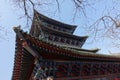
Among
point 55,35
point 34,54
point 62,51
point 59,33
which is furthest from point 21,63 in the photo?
point 59,33

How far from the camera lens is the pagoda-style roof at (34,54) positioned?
936cm

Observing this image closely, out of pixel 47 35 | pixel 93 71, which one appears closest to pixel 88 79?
pixel 93 71

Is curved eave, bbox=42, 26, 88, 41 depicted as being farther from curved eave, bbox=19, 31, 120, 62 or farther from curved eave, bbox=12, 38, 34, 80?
curved eave, bbox=19, 31, 120, 62

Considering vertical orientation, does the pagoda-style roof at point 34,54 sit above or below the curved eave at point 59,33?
below

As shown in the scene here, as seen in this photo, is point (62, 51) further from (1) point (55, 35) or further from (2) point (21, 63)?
(1) point (55, 35)

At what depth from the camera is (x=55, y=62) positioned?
1044 centimetres

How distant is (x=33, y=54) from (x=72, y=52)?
1893mm

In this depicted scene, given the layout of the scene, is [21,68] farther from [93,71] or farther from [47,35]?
[47,35]

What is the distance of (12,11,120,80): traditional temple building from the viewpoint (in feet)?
31.4

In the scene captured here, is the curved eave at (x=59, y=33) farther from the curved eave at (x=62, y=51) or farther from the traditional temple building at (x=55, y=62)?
the curved eave at (x=62, y=51)

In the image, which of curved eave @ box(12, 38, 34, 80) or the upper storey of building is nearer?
curved eave @ box(12, 38, 34, 80)

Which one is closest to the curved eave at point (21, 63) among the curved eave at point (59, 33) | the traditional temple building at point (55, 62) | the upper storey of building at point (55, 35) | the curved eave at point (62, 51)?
the traditional temple building at point (55, 62)

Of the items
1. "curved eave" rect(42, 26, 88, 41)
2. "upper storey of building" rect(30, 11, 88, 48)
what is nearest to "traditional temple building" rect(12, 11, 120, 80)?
"upper storey of building" rect(30, 11, 88, 48)

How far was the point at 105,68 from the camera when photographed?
41.9 ft
